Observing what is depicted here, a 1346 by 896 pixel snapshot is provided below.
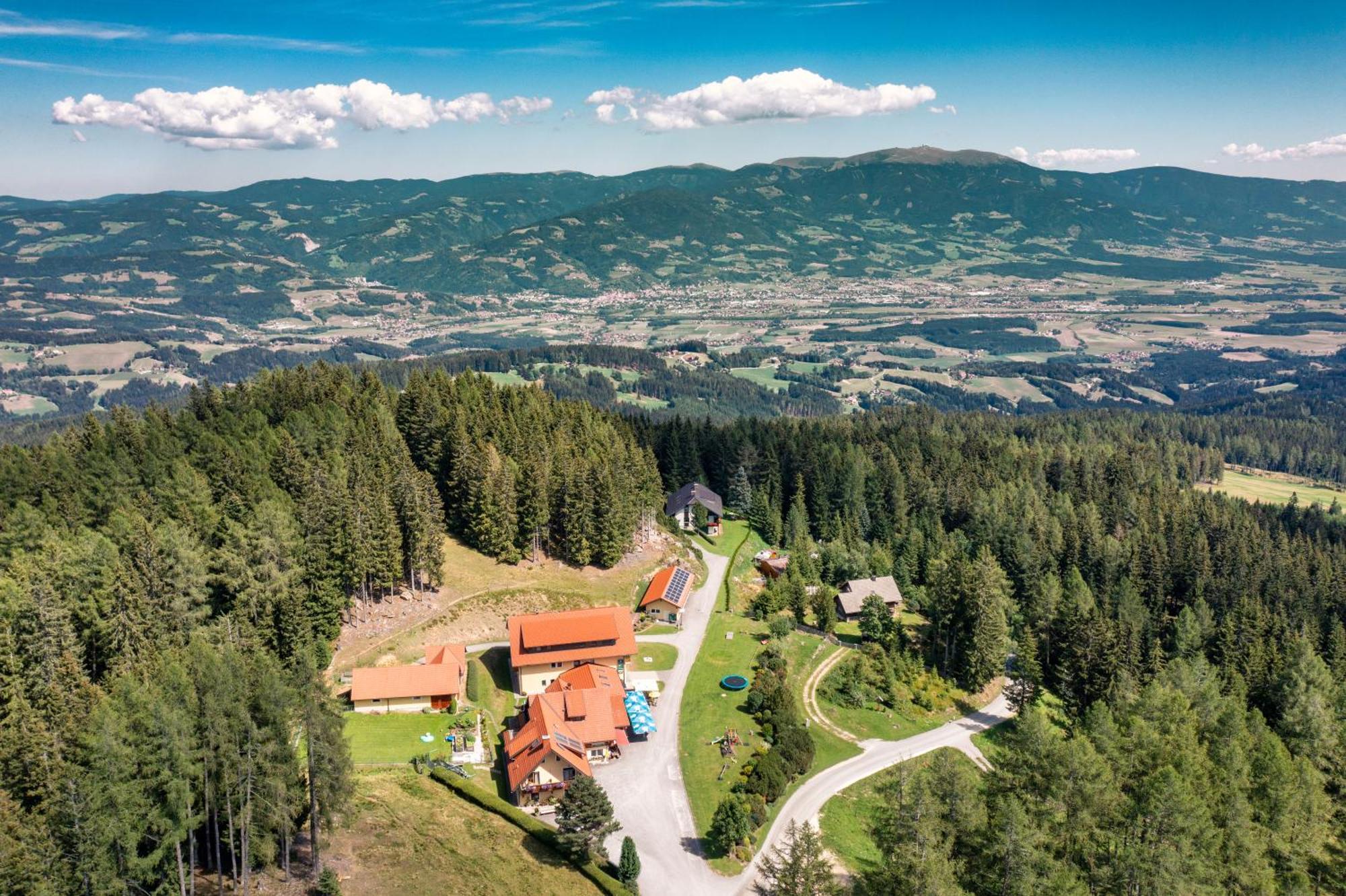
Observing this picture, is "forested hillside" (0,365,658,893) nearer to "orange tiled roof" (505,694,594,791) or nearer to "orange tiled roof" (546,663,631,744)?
"orange tiled roof" (505,694,594,791)

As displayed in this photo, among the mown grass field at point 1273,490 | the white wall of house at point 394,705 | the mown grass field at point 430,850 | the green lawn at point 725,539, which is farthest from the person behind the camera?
the mown grass field at point 1273,490

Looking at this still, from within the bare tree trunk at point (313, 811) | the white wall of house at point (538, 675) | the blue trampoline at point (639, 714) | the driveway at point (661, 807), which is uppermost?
the bare tree trunk at point (313, 811)

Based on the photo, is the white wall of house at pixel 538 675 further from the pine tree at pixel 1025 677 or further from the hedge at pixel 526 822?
the pine tree at pixel 1025 677

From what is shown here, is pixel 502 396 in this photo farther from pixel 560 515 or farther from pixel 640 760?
pixel 640 760

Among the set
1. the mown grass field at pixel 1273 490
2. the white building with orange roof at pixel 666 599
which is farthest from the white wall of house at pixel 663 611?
the mown grass field at pixel 1273 490

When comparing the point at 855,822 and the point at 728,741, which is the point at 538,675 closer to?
the point at 728,741

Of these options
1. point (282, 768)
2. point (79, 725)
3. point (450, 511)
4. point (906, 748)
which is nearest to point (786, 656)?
point (906, 748)
